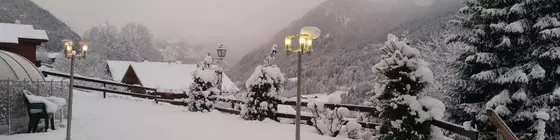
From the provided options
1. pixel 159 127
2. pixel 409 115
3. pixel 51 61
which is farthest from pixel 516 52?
pixel 51 61

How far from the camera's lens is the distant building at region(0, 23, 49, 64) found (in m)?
26.1

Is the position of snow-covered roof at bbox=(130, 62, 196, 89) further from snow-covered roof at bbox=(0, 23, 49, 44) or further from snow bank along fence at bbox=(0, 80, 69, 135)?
snow bank along fence at bbox=(0, 80, 69, 135)

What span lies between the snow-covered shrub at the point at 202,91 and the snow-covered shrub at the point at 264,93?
3.13 metres

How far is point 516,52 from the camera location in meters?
10.8

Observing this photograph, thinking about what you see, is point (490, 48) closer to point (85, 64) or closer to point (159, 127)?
point (159, 127)

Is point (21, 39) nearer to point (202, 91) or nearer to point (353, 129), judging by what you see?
point (202, 91)

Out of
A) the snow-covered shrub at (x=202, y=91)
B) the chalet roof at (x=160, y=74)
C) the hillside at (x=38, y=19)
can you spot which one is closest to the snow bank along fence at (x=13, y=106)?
the snow-covered shrub at (x=202, y=91)

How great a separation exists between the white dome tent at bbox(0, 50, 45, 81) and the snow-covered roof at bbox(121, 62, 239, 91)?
27.0 m

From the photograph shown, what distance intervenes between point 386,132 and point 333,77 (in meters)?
52.4

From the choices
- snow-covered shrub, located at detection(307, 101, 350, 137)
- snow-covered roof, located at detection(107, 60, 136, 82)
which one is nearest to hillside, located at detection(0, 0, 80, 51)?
snow-covered roof, located at detection(107, 60, 136, 82)

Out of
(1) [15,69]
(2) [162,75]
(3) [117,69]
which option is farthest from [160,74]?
(1) [15,69]

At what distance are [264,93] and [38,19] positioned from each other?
70.0m

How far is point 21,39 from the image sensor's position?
2684cm

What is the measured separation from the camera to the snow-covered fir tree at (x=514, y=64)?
1007cm
